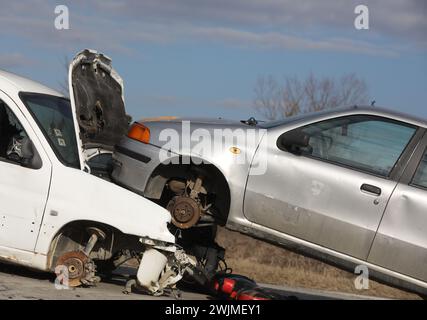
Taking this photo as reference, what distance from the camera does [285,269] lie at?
558 inches

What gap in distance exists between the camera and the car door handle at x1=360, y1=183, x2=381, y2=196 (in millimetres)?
7352

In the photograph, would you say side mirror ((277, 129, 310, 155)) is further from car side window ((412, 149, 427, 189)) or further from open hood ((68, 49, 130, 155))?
open hood ((68, 49, 130, 155))

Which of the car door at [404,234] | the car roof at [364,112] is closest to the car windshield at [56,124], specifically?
the car roof at [364,112]

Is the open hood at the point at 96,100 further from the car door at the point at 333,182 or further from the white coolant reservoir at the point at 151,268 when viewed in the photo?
the car door at the point at 333,182

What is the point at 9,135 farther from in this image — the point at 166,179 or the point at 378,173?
the point at 378,173

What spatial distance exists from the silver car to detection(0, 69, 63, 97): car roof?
3.29ft

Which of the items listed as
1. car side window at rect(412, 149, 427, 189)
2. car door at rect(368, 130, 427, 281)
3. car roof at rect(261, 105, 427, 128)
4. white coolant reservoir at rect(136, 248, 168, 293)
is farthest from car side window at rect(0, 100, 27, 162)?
car side window at rect(412, 149, 427, 189)

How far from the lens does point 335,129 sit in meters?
7.73

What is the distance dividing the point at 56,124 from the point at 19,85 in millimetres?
506

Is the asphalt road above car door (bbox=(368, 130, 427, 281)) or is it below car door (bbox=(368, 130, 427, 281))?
below

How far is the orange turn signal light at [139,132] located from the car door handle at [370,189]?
214cm

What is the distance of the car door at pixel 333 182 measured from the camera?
7375 mm
